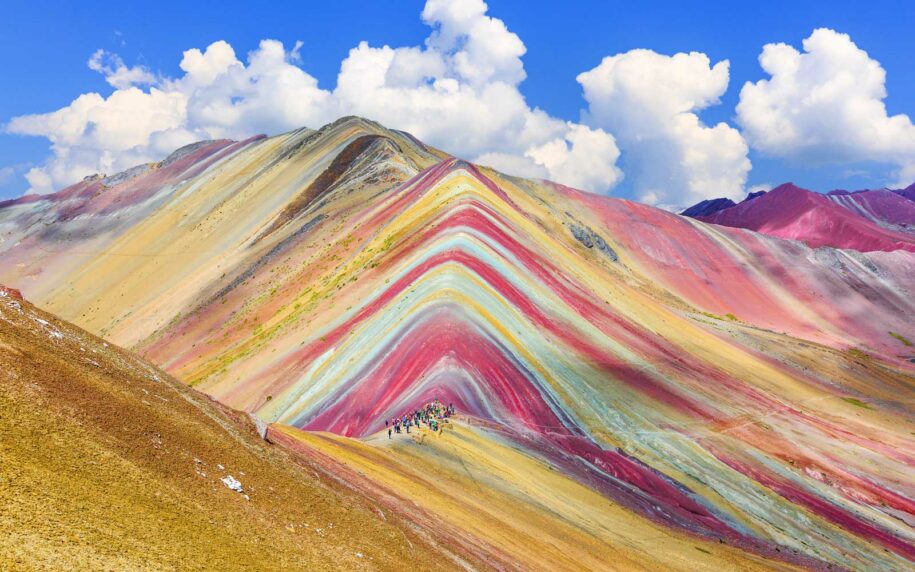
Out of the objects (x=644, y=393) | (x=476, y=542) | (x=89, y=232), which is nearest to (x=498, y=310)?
(x=644, y=393)

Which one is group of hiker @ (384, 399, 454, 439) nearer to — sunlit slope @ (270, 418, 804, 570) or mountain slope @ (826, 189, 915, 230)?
sunlit slope @ (270, 418, 804, 570)

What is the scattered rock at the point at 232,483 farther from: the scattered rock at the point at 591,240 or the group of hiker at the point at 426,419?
the scattered rock at the point at 591,240

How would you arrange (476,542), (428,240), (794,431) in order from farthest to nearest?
(428,240) < (794,431) < (476,542)

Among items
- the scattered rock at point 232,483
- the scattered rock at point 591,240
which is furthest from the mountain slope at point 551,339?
the scattered rock at point 232,483

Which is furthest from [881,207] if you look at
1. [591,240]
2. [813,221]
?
[591,240]

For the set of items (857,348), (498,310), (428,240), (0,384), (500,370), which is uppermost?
(857,348)

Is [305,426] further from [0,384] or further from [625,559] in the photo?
[0,384]
